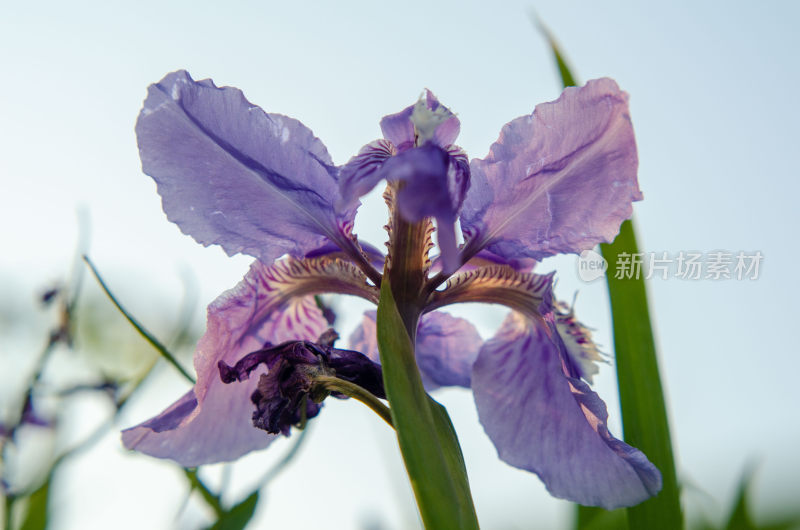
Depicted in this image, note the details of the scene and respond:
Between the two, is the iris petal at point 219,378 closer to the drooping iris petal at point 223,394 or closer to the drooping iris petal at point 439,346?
the drooping iris petal at point 223,394

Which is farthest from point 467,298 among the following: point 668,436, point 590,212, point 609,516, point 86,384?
point 86,384

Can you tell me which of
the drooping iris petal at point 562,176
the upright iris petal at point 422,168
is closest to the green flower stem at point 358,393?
the upright iris petal at point 422,168

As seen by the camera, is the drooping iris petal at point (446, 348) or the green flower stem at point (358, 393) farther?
the drooping iris petal at point (446, 348)

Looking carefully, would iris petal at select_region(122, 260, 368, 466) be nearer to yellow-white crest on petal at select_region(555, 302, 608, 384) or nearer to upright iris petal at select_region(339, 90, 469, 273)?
upright iris petal at select_region(339, 90, 469, 273)

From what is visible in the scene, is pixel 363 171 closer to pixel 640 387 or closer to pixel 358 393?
pixel 358 393

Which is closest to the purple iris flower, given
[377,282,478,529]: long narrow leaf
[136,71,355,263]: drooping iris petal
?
[136,71,355,263]: drooping iris petal

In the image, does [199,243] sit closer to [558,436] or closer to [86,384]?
[558,436]
